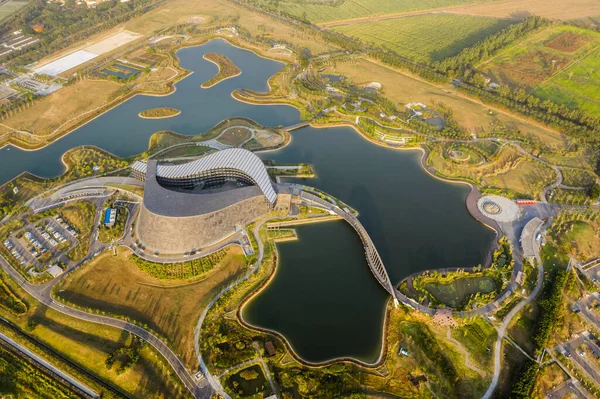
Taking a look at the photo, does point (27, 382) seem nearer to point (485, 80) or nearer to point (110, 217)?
point (110, 217)

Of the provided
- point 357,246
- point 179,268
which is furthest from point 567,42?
point 179,268

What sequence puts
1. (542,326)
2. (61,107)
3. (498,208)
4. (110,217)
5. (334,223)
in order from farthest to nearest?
(61,107) < (498,208) < (334,223) < (110,217) < (542,326)

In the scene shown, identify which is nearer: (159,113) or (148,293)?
(148,293)

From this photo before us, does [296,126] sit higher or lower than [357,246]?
higher

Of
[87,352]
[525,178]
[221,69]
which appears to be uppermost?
[221,69]

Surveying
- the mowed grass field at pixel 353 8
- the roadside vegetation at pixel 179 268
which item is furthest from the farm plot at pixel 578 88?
the roadside vegetation at pixel 179 268

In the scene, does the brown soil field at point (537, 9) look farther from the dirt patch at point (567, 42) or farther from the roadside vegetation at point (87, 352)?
the roadside vegetation at point (87, 352)

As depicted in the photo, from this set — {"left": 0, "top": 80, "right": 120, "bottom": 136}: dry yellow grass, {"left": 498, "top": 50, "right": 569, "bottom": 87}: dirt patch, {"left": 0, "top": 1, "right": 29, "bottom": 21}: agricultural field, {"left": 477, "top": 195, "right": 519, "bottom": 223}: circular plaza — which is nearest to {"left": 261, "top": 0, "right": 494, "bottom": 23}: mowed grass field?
{"left": 498, "top": 50, "right": 569, "bottom": 87}: dirt patch
